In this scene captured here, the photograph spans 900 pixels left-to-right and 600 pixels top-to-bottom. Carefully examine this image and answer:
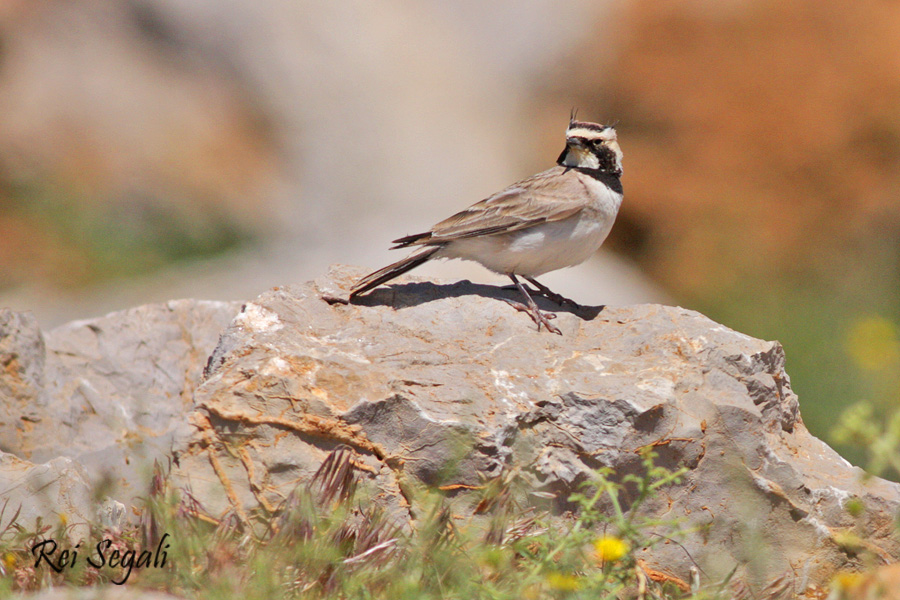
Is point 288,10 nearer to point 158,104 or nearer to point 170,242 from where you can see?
point 158,104

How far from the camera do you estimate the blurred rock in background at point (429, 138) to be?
11891 millimetres

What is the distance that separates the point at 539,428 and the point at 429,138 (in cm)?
923

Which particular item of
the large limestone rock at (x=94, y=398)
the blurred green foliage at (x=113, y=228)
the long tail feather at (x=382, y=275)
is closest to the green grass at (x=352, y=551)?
the large limestone rock at (x=94, y=398)

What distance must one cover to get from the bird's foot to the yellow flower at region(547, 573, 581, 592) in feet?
6.57

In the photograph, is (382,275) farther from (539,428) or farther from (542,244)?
(539,428)

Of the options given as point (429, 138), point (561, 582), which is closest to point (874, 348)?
point (561, 582)

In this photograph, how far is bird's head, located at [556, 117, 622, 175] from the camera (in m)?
6.57

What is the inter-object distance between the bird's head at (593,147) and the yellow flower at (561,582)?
136 inches

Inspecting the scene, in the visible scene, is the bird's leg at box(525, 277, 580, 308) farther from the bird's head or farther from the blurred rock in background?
the blurred rock in background

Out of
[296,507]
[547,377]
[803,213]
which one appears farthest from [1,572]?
[803,213]

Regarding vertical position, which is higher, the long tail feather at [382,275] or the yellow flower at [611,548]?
the long tail feather at [382,275]

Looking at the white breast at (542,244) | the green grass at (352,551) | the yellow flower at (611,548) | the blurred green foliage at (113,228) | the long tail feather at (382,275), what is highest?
the blurred green foliage at (113,228)

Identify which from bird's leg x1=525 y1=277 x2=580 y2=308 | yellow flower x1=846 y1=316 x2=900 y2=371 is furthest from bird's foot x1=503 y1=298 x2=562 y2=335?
yellow flower x1=846 y1=316 x2=900 y2=371

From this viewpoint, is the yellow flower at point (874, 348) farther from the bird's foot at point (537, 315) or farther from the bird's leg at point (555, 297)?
the bird's leg at point (555, 297)
